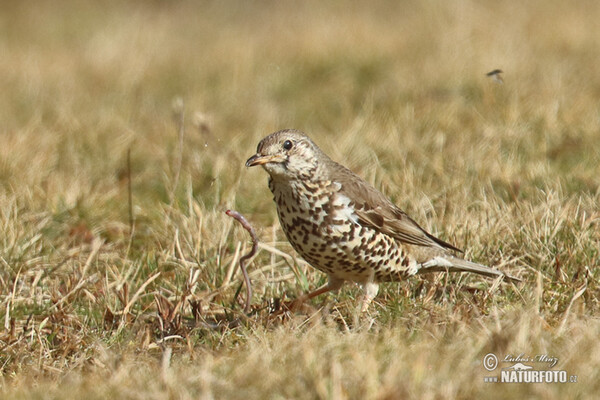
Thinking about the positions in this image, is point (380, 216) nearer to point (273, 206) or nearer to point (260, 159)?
point (260, 159)

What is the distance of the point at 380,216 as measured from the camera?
4.50 meters

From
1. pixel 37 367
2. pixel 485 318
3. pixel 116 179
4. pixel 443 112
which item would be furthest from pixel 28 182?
pixel 485 318

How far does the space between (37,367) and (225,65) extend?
18.8ft

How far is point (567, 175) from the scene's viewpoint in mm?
5883

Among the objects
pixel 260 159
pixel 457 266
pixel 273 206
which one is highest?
Answer: pixel 260 159

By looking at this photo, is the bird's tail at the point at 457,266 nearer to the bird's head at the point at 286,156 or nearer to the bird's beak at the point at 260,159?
the bird's head at the point at 286,156

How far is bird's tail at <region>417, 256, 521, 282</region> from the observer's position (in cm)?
446

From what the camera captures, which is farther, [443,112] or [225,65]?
[225,65]

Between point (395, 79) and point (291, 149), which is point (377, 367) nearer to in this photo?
point (291, 149)

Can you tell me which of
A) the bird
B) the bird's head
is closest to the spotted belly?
the bird

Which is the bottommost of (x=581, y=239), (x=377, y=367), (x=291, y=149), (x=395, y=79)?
(x=377, y=367)

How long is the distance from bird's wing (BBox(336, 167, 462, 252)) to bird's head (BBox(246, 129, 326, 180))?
0.74 ft

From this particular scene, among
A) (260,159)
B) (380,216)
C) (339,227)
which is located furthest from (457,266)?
(260,159)

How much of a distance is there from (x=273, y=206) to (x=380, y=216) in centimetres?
158
